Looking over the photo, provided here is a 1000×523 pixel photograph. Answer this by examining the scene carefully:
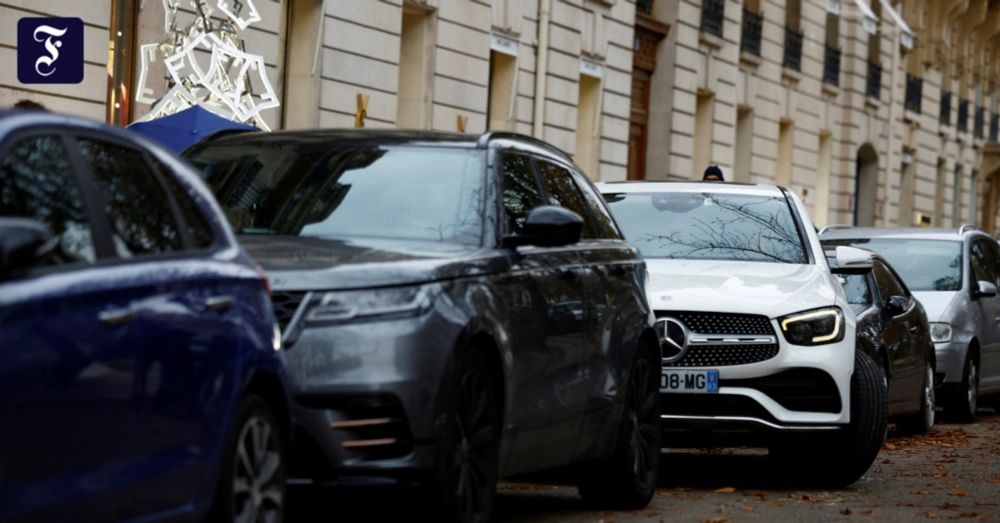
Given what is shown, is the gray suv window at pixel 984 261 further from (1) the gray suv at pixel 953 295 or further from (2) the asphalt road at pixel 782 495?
(2) the asphalt road at pixel 782 495

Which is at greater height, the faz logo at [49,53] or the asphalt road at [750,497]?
the faz logo at [49,53]

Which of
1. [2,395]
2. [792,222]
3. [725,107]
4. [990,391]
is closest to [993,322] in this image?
[990,391]

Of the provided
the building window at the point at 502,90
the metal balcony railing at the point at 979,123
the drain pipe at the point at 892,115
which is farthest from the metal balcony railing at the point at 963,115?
the building window at the point at 502,90

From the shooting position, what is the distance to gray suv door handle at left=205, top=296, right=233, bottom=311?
6352 millimetres

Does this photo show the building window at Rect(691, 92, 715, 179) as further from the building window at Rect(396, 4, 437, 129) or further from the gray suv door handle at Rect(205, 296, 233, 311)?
the gray suv door handle at Rect(205, 296, 233, 311)

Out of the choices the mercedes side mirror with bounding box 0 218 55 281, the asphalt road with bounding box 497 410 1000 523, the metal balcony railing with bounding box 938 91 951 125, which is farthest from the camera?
the metal balcony railing with bounding box 938 91 951 125

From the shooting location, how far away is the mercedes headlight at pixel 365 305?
24.6ft

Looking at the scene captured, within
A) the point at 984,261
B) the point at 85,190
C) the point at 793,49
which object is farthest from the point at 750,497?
the point at 793,49

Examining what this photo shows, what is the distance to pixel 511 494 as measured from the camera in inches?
420

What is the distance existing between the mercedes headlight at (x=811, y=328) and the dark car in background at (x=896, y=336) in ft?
6.07

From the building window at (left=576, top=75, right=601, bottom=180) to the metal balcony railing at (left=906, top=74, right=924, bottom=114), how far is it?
2328 centimetres

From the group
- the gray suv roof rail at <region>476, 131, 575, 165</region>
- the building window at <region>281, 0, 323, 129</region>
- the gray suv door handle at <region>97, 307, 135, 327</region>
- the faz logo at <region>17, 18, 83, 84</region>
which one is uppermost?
the building window at <region>281, 0, 323, 129</region>

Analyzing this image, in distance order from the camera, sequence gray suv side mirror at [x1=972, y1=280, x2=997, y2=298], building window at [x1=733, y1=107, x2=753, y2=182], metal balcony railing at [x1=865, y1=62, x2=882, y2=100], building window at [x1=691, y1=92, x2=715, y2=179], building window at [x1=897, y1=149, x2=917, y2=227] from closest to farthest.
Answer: gray suv side mirror at [x1=972, y1=280, x2=997, y2=298]
building window at [x1=691, y1=92, x2=715, y2=179]
building window at [x1=733, y1=107, x2=753, y2=182]
metal balcony railing at [x1=865, y1=62, x2=882, y2=100]
building window at [x1=897, y1=149, x2=917, y2=227]

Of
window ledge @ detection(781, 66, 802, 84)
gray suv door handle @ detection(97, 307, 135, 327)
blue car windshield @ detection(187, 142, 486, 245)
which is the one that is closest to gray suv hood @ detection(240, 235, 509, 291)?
blue car windshield @ detection(187, 142, 486, 245)
